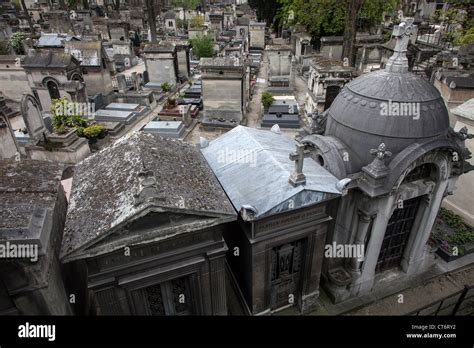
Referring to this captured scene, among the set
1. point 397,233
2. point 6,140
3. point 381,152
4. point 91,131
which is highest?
point 381,152

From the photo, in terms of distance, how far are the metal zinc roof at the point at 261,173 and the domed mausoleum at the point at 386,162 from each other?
132 cm

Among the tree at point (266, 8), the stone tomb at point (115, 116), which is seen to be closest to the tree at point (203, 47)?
the stone tomb at point (115, 116)

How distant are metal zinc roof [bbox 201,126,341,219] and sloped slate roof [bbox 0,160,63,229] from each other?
18.2 ft

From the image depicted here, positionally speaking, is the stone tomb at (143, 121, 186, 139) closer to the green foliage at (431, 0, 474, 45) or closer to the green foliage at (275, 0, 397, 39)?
the green foliage at (431, 0, 474, 45)

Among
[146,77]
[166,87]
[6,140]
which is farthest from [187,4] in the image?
[6,140]

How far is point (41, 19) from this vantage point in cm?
7288

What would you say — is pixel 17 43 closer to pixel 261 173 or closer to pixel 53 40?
pixel 53 40

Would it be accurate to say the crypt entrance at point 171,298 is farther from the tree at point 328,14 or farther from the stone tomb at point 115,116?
the tree at point 328,14

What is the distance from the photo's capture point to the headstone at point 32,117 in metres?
20.4

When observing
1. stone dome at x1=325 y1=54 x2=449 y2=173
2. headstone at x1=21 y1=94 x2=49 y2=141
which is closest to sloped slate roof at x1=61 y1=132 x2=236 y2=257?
stone dome at x1=325 y1=54 x2=449 y2=173

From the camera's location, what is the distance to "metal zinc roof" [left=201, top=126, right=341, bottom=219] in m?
9.96

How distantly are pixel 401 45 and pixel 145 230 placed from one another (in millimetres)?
10582

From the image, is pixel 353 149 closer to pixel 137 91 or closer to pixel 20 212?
pixel 20 212

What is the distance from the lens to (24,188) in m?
8.94
